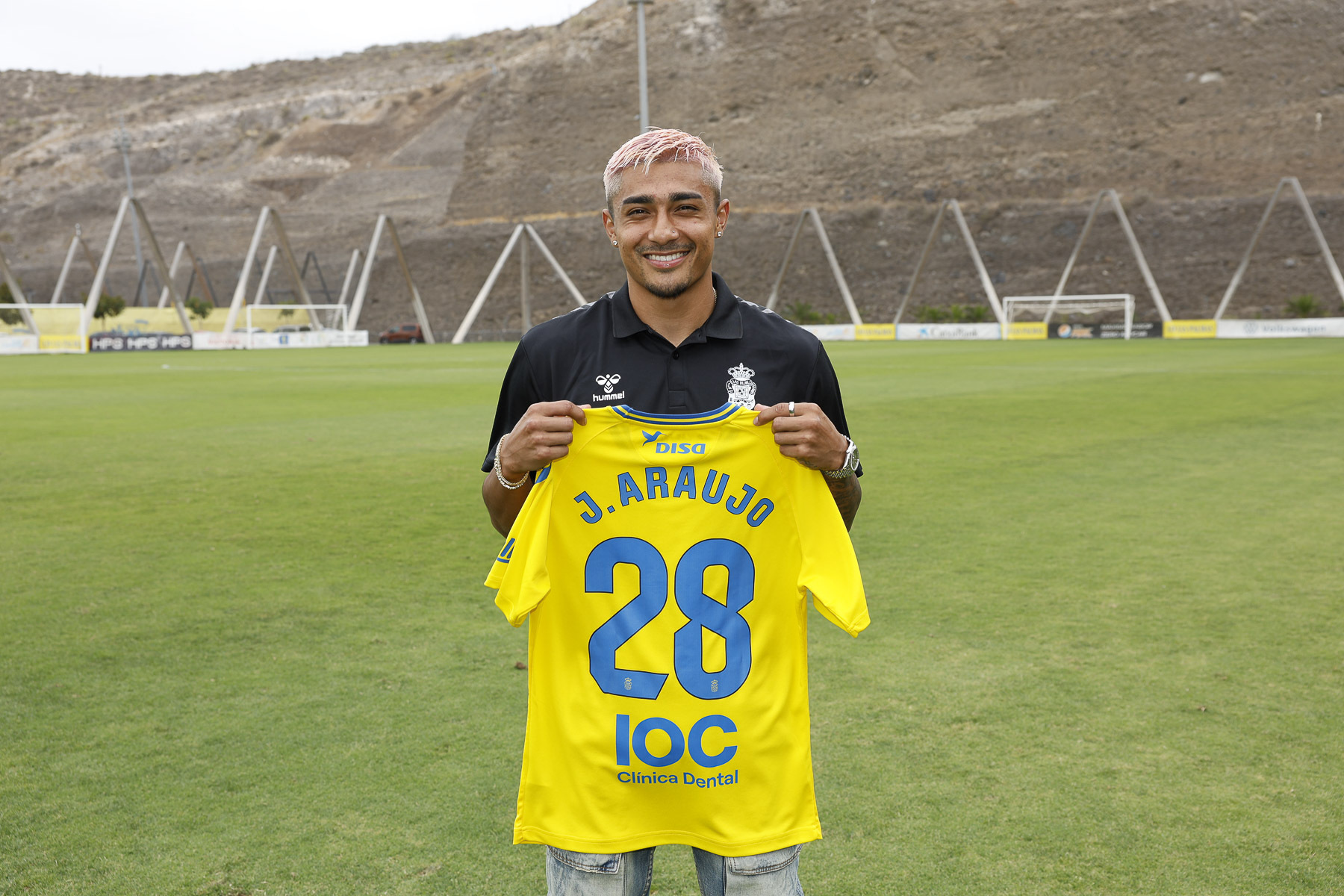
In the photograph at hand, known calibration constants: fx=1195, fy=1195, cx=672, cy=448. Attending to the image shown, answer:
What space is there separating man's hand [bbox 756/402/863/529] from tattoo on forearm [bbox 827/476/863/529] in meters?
0.09

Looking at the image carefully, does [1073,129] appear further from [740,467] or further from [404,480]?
[740,467]

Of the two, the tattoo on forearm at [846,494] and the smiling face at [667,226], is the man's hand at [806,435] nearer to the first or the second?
the tattoo on forearm at [846,494]

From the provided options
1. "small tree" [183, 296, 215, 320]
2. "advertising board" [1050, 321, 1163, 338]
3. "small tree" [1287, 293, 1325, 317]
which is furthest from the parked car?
"small tree" [1287, 293, 1325, 317]

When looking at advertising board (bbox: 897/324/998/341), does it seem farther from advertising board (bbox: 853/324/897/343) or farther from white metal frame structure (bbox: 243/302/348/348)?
white metal frame structure (bbox: 243/302/348/348)

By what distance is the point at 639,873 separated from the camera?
2.38m

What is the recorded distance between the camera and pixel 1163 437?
12.8 meters

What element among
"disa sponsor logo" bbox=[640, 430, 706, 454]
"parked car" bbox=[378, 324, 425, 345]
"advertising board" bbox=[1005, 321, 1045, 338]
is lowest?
"parked car" bbox=[378, 324, 425, 345]

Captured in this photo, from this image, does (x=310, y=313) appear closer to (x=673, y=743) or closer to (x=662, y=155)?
(x=662, y=155)

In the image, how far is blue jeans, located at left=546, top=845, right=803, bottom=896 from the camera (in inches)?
90.8

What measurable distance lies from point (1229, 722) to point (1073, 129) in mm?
67623

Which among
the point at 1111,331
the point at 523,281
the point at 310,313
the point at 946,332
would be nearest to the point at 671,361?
the point at 1111,331

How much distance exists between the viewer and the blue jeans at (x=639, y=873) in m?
2.31

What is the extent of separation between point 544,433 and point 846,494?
2.19ft

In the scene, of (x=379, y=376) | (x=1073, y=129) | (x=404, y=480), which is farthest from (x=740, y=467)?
(x=1073, y=129)
